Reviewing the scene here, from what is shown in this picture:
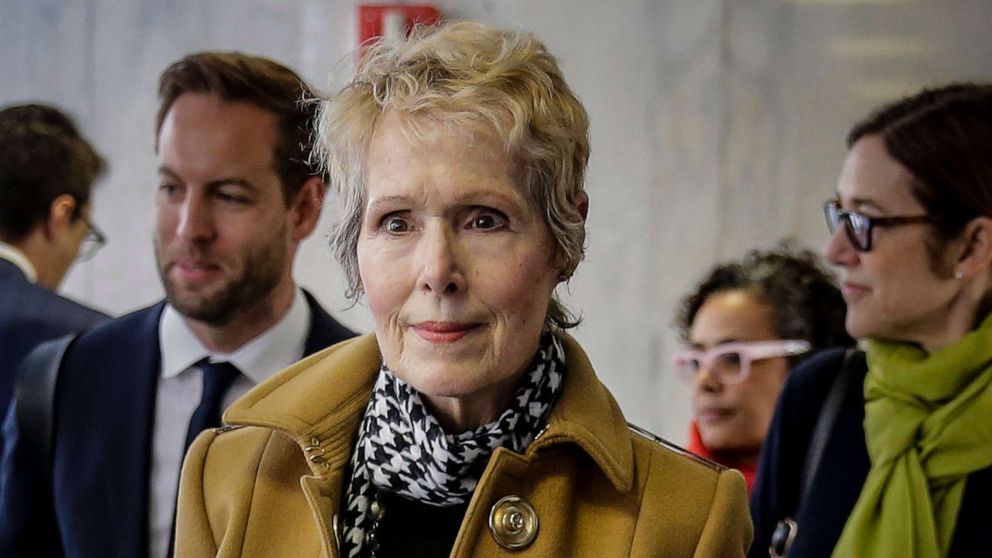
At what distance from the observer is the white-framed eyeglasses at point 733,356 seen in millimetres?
4184

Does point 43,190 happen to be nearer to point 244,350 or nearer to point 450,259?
point 244,350

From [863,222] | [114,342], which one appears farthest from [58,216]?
[863,222]

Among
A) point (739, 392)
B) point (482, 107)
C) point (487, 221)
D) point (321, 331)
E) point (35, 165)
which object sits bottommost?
point (739, 392)

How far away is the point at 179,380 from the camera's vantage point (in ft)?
9.45

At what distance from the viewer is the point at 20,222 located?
161 inches

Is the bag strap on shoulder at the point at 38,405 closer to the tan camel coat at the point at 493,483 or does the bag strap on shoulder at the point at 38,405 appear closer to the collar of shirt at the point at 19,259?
the tan camel coat at the point at 493,483

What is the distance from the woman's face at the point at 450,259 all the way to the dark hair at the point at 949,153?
143 centimetres

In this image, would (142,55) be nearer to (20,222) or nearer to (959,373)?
(20,222)

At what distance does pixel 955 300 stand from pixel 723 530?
1345 millimetres

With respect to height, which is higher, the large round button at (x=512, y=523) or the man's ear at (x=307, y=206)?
the man's ear at (x=307, y=206)

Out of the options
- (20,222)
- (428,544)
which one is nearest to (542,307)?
(428,544)

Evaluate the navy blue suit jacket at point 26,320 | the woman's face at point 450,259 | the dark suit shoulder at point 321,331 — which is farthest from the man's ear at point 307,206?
the woman's face at point 450,259

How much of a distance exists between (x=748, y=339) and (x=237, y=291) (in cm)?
183

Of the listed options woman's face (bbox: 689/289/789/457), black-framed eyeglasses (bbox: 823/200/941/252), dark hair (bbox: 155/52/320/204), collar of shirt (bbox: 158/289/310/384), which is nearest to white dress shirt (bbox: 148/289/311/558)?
collar of shirt (bbox: 158/289/310/384)
